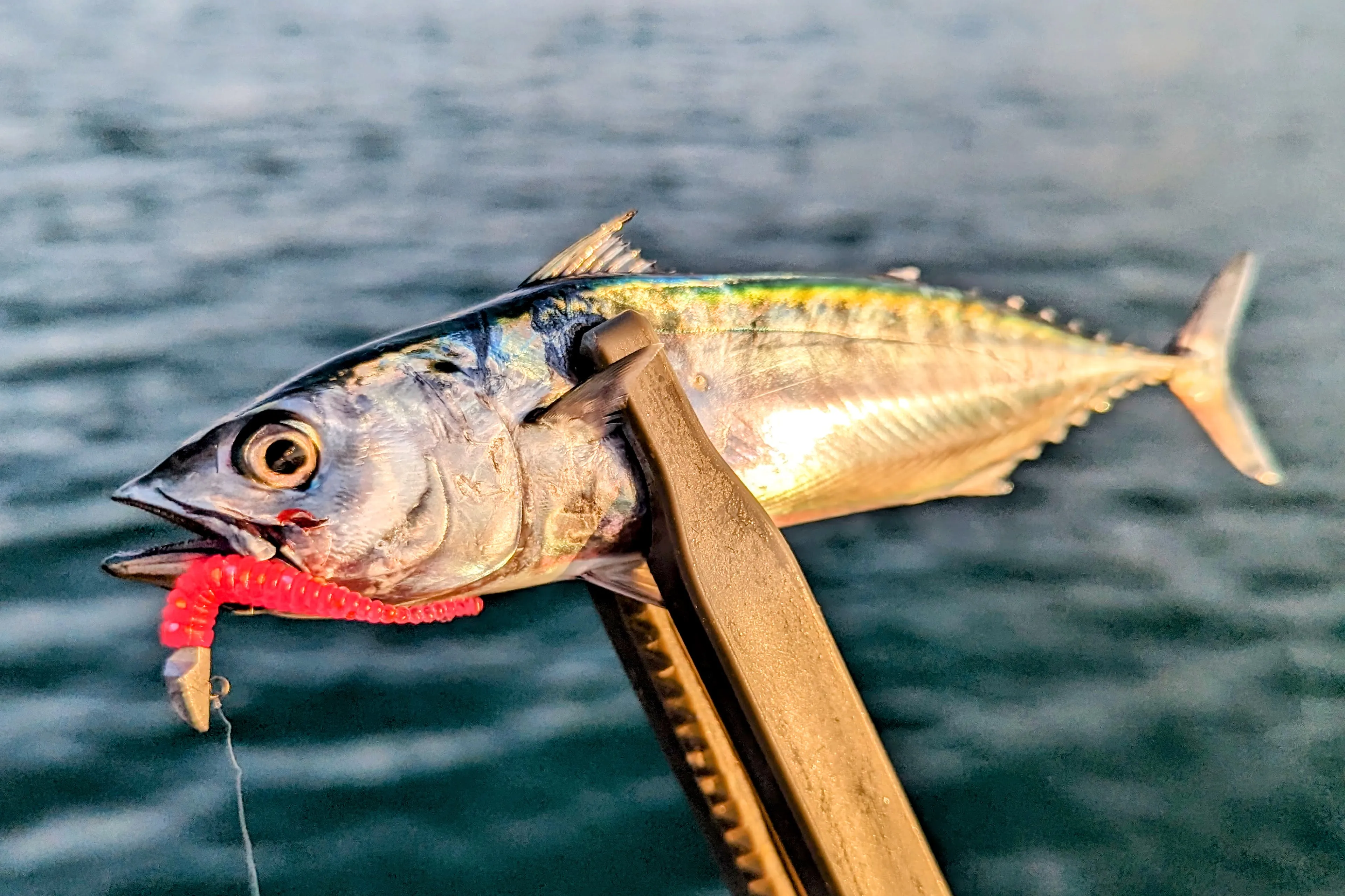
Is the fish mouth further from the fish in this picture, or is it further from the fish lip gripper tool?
the fish lip gripper tool

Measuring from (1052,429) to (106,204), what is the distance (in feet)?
16.6

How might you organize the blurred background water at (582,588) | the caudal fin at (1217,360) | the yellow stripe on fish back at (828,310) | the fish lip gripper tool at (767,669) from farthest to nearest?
the caudal fin at (1217,360), the blurred background water at (582,588), the yellow stripe on fish back at (828,310), the fish lip gripper tool at (767,669)

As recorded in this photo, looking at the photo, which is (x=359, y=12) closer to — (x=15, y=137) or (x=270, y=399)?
(x=15, y=137)

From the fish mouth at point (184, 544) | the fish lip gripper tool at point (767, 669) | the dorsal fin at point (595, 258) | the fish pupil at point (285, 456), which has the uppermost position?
the dorsal fin at point (595, 258)

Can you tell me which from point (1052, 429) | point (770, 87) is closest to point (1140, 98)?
point (770, 87)

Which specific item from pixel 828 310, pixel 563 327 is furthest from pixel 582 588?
pixel 563 327

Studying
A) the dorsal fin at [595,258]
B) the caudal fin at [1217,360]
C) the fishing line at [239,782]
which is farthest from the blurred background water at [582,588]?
the dorsal fin at [595,258]

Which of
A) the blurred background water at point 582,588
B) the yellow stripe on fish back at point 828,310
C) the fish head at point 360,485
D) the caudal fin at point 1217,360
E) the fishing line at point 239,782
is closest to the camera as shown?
the fish head at point 360,485

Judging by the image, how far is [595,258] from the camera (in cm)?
182

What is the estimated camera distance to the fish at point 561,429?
1491 mm

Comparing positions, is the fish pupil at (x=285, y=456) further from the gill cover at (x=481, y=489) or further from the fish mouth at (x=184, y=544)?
the gill cover at (x=481, y=489)

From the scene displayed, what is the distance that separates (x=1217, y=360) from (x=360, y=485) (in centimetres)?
207

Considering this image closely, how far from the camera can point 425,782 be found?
2432 mm

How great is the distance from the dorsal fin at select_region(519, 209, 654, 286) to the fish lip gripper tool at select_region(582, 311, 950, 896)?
276 millimetres
